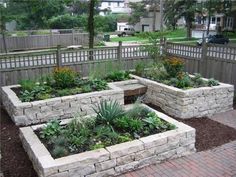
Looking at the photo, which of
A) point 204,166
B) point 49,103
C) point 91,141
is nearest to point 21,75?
point 49,103

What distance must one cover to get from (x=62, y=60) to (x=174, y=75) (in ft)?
9.79

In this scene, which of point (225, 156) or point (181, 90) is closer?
point (225, 156)

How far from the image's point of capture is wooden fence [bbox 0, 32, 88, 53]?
18.4 m

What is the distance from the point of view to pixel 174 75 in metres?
7.48

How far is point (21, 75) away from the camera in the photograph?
761 cm

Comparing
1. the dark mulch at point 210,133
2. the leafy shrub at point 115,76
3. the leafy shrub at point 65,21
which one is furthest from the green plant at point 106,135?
the leafy shrub at point 65,21

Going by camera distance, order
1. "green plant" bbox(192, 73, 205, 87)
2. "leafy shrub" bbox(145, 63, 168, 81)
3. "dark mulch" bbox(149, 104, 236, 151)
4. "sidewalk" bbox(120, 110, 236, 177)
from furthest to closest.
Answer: "leafy shrub" bbox(145, 63, 168, 81)
"green plant" bbox(192, 73, 205, 87)
"dark mulch" bbox(149, 104, 236, 151)
"sidewalk" bbox(120, 110, 236, 177)

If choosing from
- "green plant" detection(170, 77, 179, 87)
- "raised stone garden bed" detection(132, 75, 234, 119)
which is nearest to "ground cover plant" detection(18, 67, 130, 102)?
"raised stone garden bed" detection(132, 75, 234, 119)

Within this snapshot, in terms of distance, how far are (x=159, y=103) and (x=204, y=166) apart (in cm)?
281

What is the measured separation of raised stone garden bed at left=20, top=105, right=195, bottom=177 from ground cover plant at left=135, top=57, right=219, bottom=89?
2.22 meters

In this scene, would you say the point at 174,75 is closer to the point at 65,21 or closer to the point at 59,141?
the point at 59,141

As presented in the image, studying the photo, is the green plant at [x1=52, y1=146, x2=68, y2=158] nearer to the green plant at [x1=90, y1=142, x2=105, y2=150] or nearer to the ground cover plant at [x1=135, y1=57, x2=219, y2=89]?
the green plant at [x1=90, y1=142, x2=105, y2=150]

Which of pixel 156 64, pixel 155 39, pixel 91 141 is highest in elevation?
pixel 155 39

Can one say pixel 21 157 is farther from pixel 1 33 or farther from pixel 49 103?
pixel 1 33
